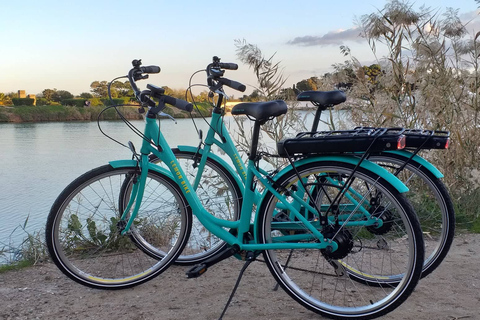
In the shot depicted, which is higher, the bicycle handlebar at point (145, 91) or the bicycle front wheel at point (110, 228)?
the bicycle handlebar at point (145, 91)

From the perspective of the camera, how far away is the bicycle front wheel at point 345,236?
2459 mm

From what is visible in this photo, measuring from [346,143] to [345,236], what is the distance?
0.50m

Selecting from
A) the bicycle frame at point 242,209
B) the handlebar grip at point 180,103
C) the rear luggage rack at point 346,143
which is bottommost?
the bicycle frame at point 242,209

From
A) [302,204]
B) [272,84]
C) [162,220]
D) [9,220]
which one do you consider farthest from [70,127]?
[302,204]

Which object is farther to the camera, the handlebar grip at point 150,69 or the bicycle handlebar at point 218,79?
the bicycle handlebar at point 218,79

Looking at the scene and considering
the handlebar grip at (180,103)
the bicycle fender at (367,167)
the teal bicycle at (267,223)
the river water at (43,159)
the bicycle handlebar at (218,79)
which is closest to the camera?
the bicycle fender at (367,167)

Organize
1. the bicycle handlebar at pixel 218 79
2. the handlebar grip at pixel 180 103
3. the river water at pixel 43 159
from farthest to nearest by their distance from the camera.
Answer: the river water at pixel 43 159 → the bicycle handlebar at pixel 218 79 → the handlebar grip at pixel 180 103

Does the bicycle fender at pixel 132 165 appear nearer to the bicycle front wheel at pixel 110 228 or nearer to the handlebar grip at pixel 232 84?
the bicycle front wheel at pixel 110 228

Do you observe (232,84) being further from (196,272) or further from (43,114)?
(43,114)

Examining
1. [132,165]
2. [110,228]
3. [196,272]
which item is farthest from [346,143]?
[110,228]

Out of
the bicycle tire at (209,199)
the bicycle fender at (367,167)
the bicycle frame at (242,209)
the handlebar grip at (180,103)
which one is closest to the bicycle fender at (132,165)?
the bicycle frame at (242,209)

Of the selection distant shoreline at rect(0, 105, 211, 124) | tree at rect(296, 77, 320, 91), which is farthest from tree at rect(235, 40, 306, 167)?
distant shoreline at rect(0, 105, 211, 124)

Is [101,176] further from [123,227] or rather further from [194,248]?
[194,248]

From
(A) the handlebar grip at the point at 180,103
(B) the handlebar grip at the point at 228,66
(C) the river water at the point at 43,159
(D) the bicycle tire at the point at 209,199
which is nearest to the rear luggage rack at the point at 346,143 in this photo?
(A) the handlebar grip at the point at 180,103
